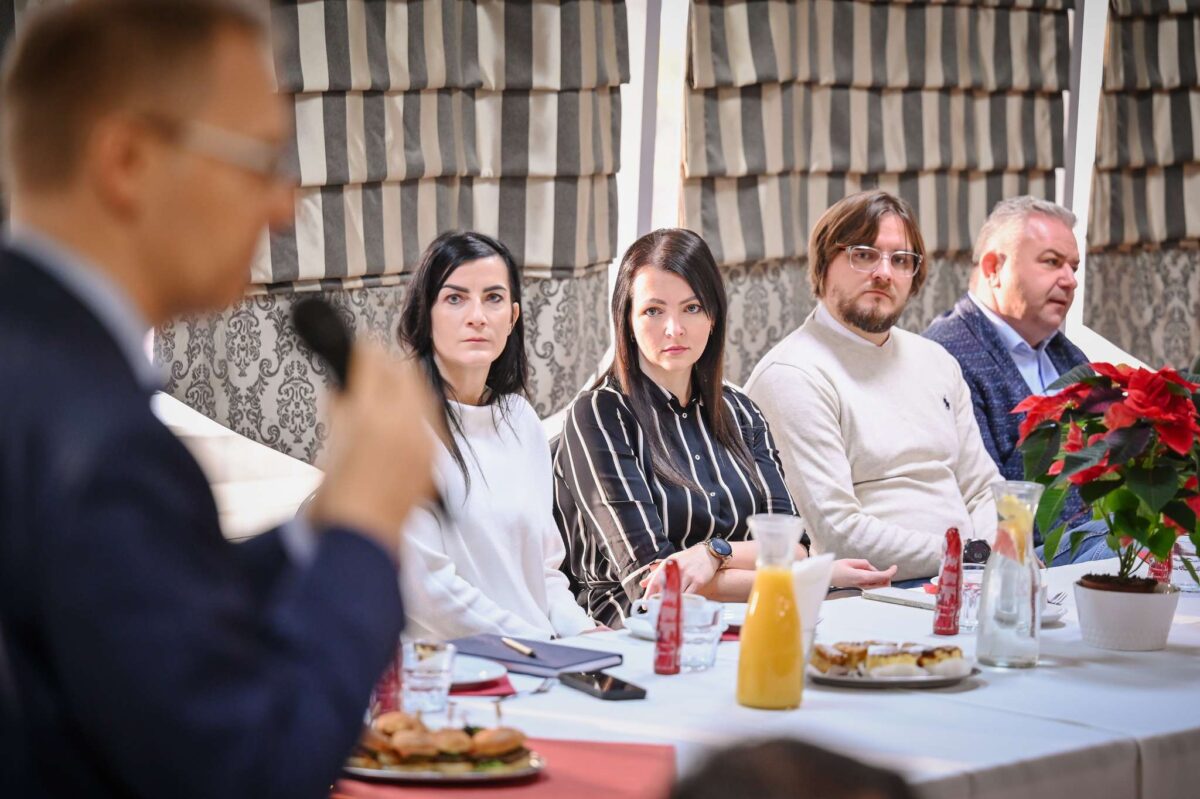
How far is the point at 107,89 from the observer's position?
2.94ft

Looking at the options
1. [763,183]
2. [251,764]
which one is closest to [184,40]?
[251,764]

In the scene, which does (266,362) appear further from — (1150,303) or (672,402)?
(1150,303)

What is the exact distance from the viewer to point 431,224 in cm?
436

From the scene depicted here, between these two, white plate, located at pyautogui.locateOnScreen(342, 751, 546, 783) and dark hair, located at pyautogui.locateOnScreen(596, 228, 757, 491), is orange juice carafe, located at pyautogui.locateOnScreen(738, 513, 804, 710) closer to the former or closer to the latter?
white plate, located at pyautogui.locateOnScreen(342, 751, 546, 783)

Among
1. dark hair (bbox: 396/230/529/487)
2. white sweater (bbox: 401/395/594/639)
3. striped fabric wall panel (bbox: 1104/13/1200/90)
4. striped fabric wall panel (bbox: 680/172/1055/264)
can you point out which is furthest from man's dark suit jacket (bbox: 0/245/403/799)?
striped fabric wall panel (bbox: 1104/13/1200/90)

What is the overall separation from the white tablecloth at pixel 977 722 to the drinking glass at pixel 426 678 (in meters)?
0.05

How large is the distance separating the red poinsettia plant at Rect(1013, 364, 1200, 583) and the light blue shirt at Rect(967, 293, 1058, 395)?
186 cm

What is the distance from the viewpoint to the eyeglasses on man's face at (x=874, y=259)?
369cm

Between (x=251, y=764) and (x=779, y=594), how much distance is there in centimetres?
103

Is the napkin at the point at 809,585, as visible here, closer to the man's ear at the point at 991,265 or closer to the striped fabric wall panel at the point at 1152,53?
the man's ear at the point at 991,265

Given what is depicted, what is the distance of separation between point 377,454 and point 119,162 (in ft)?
0.82

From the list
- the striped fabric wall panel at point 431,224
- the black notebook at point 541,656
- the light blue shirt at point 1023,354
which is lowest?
the black notebook at point 541,656

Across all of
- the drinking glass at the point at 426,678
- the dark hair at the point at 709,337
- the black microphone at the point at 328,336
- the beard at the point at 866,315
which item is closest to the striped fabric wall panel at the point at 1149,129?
the beard at the point at 866,315

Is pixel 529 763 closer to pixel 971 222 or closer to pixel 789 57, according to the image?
pixel 789 57
